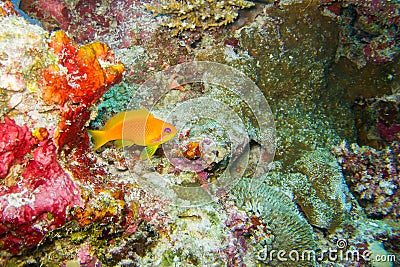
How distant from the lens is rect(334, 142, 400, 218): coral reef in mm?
4227

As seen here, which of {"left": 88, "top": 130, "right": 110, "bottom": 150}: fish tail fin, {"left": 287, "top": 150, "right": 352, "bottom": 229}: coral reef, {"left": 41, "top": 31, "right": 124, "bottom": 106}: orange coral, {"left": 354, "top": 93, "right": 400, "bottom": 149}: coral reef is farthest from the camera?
{"left": 354, "top": 93, "right": 400, "bottom": 149}: coral reef

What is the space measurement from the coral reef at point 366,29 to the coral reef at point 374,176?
1793mm

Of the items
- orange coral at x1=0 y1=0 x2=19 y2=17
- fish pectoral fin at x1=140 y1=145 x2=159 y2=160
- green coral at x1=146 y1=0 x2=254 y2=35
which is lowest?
fish pectoral fin at x1=140 y1=145 x2=159 y2=160

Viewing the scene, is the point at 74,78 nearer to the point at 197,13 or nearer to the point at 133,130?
the point at 133,130

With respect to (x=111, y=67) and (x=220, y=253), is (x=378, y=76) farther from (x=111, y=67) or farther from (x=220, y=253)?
(x=111, y=67)

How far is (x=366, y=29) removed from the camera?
5.22 meters

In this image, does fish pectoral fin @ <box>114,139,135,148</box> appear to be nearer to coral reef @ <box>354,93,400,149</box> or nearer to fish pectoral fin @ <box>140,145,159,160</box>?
fish pectoral fin @ <box>140,145,159,160</box>

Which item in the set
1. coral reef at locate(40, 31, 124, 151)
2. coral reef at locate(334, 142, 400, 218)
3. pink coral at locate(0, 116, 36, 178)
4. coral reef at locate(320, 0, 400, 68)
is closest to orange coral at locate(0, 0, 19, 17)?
coral reef at locate(40, 31, 124, 151)

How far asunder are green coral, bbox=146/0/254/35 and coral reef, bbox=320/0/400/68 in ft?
5.70

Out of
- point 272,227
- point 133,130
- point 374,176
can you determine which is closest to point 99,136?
point 133,130

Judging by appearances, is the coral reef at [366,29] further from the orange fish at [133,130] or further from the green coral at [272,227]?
the orange fish at [133,130]

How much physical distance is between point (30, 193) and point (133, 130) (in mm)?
933

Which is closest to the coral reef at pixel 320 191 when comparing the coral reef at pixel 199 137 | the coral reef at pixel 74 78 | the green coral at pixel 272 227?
the coral reef at pixel 199 137

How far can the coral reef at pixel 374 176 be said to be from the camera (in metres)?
4.23
